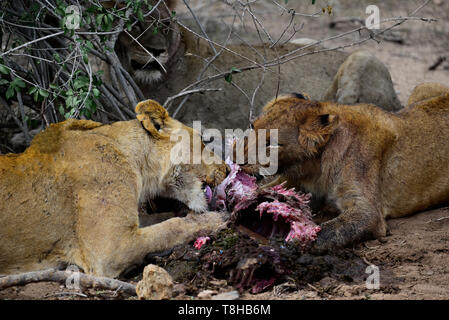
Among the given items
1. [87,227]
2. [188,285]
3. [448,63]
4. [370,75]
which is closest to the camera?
[188,285]

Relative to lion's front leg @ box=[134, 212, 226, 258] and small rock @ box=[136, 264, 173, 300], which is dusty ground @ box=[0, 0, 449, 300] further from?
lion's front leg @ box=[134, 212, 226, 258]

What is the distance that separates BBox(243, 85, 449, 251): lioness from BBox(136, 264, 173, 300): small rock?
1681 millimetres

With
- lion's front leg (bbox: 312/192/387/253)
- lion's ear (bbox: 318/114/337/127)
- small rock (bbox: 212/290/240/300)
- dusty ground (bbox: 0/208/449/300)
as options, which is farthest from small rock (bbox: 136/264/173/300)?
lion's ear (bbox: 318/114/337/127)

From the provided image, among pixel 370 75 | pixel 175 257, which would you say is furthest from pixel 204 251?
pixel 370 75

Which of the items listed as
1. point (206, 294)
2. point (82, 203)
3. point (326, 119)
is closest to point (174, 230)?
point (82, 203)

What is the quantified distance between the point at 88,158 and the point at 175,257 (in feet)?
3.03

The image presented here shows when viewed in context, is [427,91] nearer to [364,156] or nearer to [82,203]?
[364,156]

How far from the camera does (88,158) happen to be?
13.9 ft

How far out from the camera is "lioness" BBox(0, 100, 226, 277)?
402cm

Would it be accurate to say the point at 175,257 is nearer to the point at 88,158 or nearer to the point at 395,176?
the point at 88,158

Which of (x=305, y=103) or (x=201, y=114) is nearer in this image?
(x=305, y=103)

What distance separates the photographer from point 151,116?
179 inches

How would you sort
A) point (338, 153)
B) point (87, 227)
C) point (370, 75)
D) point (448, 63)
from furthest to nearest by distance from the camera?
1. point (448, 63)
2. point (370, 75)
3. point (338, 153)
4. point (87, 227)

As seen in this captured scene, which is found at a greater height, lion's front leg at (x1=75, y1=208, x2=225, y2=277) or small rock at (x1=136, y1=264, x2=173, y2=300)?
lion's front leg at (x1=75, y1=208, x2=225, y2=277)
